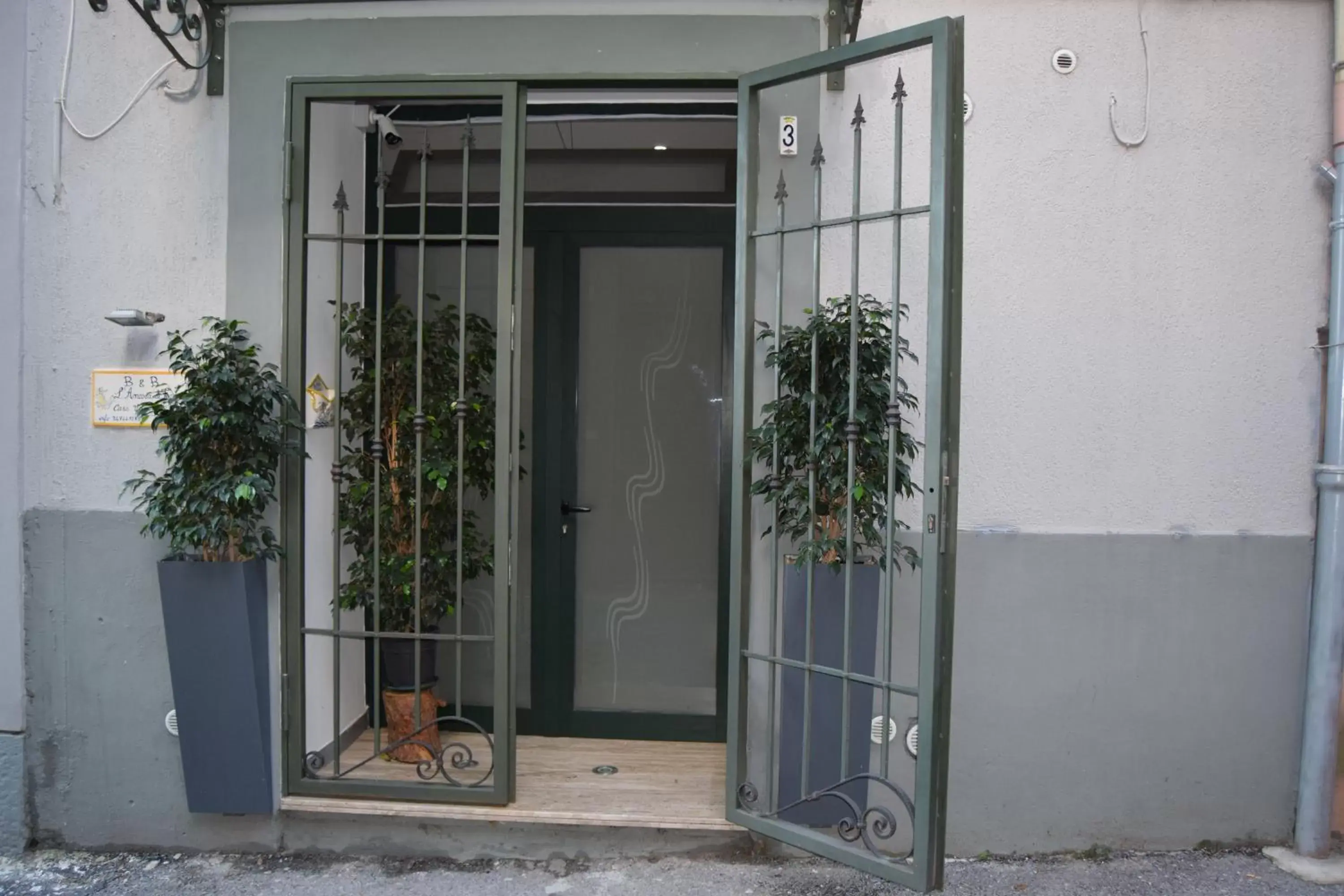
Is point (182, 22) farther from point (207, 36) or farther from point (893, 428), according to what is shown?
point (893, 428)

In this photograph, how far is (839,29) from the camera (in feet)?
10.1

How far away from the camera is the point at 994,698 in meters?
3.16

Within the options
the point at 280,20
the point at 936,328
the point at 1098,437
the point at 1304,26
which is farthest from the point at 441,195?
the point at 1304,26

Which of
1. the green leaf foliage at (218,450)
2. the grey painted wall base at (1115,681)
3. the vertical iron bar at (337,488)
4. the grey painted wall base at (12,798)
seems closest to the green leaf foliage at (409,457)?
the vertical iron bar at (337,488)

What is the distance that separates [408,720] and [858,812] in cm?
179

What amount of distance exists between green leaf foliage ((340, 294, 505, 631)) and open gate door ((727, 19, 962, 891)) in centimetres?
112

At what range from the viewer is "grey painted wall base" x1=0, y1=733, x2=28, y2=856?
126 inches

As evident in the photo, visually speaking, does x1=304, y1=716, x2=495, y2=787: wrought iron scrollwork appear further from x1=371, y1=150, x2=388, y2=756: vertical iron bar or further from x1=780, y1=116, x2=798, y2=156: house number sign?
x1=780, y1=116, x2=798, y2=156: house number sign

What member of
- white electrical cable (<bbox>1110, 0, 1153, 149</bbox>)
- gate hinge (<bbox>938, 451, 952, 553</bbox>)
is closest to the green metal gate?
gate hinge (<bbox>938, 451, 952, 553</bbox>)

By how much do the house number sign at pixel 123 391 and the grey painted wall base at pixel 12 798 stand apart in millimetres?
1168

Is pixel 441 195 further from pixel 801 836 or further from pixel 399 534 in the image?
pixel 801 836

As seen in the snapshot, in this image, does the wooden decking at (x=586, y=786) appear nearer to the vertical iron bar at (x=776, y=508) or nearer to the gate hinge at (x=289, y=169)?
the vertical iron bar at (x=776, y=508)

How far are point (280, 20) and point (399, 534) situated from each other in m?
1.89

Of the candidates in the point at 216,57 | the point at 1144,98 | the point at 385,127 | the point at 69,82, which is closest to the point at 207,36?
the point at 216,57
